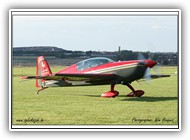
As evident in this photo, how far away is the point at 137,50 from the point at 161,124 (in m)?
2.03

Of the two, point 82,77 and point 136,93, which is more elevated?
point 82,77

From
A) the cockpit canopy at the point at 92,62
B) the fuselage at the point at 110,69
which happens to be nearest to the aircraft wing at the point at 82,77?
the fuselage at the point at 110,69

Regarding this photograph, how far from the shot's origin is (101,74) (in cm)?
1350

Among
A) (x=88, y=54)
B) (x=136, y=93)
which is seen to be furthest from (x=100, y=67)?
(x=88, y=54)

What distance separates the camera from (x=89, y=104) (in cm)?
1181

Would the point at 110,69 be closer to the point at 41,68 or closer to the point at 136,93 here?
the point at 136,93

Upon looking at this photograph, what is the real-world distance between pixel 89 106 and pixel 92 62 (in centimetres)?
192

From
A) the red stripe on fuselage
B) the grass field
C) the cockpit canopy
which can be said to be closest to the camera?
the grass field

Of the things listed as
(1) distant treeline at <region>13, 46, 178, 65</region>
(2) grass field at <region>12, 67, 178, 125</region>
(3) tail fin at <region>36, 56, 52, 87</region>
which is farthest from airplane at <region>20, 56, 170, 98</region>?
(1) distant treeline at <region>13, 46, 178, 65</region>

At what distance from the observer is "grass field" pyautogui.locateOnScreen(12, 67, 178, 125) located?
10.6 meters

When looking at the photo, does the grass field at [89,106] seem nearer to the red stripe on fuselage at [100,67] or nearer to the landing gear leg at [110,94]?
the landing gear leg at [110,94]

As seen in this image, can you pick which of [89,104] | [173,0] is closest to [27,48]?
[89,104]

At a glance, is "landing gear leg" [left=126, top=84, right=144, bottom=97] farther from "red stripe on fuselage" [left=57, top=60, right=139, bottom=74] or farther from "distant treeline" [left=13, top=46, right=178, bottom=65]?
"distant treeline" [left=13, top=46, right=178, bottom=65]

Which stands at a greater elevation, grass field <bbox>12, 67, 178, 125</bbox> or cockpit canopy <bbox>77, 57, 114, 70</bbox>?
cockpit canopy <bbox>77, 57, 114, 70</bbox>
